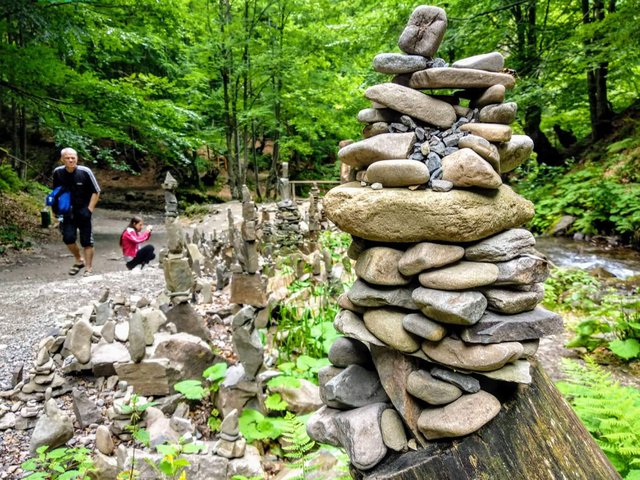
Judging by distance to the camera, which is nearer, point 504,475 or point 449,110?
point 504,475

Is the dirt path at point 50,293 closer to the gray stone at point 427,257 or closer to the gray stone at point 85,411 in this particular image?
the gray stone at point 85,411

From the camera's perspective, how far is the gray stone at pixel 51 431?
2631mm

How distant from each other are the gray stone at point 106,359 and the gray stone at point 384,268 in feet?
8.74

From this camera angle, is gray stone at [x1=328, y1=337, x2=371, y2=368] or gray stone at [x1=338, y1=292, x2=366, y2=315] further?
gray stone at [x1=328, y1=337, x2=371, y2=368]

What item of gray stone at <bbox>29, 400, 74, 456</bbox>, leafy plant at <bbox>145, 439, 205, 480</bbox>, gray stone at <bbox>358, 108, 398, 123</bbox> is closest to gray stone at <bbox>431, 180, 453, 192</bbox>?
gray stone at <bbox>358, 108, 398, 123</bbox>

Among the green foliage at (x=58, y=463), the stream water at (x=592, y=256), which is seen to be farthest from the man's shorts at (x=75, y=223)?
the stream water at (x=592, y=256)

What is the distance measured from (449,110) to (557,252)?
8.02 m

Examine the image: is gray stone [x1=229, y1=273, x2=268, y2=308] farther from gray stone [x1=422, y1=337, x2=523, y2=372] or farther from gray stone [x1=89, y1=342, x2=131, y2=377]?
gray stone [x1=422, y1=337, x2=523, y2=372]

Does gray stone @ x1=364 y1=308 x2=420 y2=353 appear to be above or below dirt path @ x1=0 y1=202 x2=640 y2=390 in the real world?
above

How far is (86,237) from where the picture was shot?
6.72m

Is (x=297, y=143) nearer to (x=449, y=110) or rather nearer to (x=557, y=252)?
(x=557, y=252)

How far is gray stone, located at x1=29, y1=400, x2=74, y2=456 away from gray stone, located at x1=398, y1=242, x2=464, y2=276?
102 inches

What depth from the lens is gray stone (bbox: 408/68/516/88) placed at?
1.61 m

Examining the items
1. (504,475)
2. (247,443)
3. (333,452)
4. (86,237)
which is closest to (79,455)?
(247,443)
